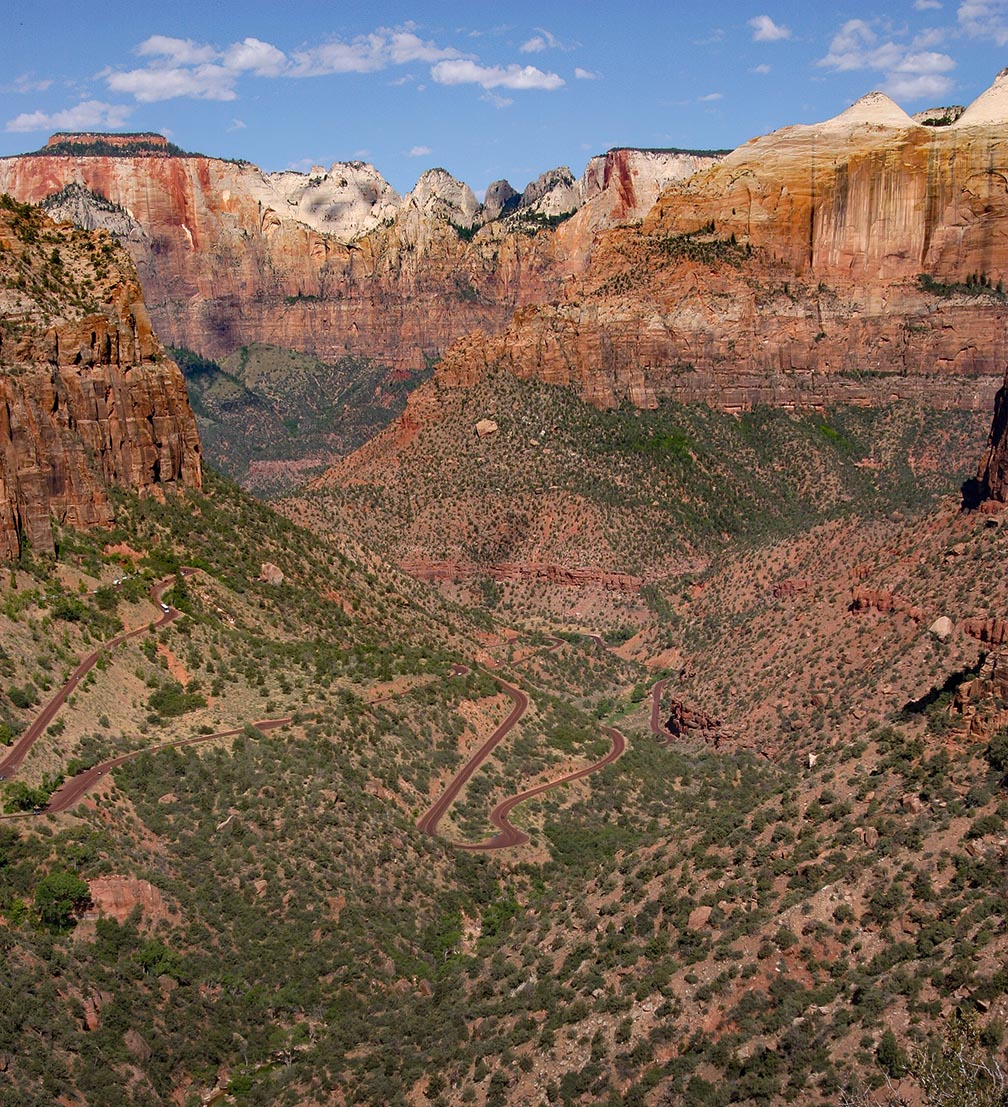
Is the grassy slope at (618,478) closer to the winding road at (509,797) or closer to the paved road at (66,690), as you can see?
the winding road at (509,797)

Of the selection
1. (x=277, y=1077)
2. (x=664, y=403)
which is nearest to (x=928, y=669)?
(x=277, y=1077)

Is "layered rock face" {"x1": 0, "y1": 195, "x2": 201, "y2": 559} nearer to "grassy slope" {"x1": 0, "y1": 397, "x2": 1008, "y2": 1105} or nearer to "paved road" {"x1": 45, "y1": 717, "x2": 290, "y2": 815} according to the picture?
"grassy slope" {"x1": 0, "y1": 397, "x2": 1008, "y2": 1105}

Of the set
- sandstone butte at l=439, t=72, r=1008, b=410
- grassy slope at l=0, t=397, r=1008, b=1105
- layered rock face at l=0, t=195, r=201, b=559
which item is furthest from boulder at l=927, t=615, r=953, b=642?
sandstone butte at l=439, t=72, r=1008, b=410

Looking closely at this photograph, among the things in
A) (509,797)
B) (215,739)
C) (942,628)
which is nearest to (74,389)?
(215,739)

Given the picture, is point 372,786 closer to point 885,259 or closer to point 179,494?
point 179,494

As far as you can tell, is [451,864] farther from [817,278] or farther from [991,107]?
[991,107]

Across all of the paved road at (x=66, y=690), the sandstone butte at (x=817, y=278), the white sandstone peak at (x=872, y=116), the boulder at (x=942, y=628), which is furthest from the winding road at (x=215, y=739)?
the white sandstone peak at (x=872, y=116)
